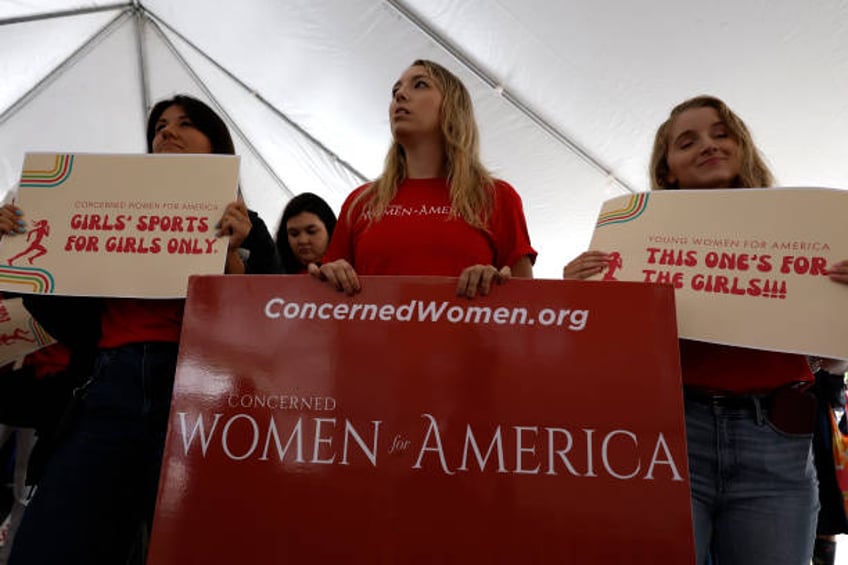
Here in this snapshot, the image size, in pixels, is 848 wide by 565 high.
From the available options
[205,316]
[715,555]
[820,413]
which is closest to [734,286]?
[715,555]

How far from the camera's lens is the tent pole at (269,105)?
3512mm

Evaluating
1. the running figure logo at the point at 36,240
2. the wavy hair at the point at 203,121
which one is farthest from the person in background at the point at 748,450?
the running figure logo at the point at 36,240

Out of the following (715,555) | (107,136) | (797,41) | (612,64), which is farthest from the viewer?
(107,136)

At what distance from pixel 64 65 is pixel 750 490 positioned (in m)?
3.96

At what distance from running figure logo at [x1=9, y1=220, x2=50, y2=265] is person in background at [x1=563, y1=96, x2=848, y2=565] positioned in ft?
3.24

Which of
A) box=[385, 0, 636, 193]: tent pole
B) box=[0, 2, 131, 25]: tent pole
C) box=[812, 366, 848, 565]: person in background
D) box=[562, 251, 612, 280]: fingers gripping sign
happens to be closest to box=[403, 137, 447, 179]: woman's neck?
box=[562, 251, 612, 280]: fingers gripping sign

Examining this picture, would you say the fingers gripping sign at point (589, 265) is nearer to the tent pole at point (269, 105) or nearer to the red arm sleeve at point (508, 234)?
the red arm sleeve at point (508, 234)

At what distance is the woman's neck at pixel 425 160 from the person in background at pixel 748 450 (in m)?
0.41

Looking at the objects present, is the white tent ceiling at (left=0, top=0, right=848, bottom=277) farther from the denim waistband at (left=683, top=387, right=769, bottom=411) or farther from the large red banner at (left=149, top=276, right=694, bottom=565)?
the large red banner at (left=149, top=276, right=694, bottom=565)

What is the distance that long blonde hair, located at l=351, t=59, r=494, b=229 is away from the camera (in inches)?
45.8

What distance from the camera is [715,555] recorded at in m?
0.96

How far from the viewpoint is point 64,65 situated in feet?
11.0

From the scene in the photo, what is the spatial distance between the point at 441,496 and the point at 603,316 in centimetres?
34

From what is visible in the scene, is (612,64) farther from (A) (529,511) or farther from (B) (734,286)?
(A) (529,511)
